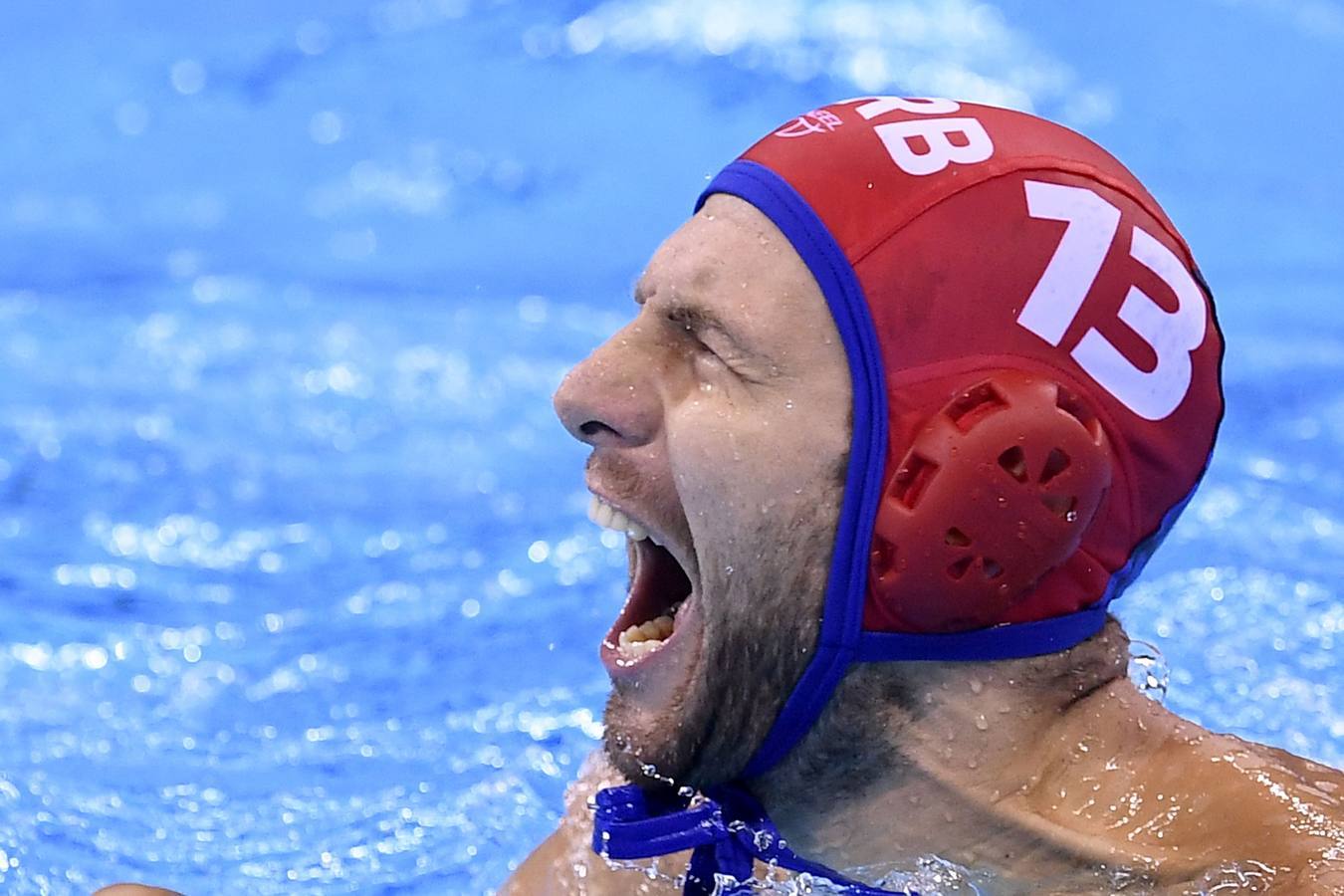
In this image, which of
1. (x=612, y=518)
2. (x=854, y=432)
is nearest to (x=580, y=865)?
(x=612, y=518)

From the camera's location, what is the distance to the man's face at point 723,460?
6.68 ft

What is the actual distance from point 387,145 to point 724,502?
15.4ft

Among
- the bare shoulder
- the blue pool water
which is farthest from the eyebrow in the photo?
the blue pool water

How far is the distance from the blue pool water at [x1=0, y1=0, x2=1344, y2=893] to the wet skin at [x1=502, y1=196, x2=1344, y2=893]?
1159 mm

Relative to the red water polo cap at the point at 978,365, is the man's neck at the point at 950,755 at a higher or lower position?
lower

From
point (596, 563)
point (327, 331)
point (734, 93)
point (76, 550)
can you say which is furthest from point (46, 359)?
point (734, 93)

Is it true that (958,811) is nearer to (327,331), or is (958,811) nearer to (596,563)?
(596,563)

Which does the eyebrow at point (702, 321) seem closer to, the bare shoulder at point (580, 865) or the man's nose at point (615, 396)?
the man's nose at point (615, 396)

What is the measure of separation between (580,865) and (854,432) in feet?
3.05

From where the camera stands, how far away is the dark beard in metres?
2.07

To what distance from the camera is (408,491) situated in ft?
14.8

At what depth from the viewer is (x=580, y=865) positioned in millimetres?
2645

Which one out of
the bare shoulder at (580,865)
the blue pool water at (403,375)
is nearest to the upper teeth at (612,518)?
the bare shoulder at (580,865)

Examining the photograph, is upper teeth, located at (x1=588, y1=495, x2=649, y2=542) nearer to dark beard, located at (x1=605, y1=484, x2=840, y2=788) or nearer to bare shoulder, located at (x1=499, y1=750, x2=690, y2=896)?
dark beard, located at (x1=605, y1=484, x2=840, y2=788)
